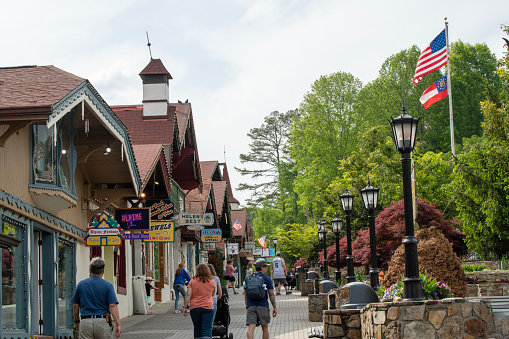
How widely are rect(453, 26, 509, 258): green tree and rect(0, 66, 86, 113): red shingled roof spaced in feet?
56.0

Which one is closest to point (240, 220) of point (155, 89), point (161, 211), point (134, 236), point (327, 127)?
point (327, 127)

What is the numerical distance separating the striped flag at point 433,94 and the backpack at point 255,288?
76.8 feet

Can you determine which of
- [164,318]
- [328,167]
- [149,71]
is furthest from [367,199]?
[328,167]

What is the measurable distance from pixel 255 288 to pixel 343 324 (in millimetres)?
1646

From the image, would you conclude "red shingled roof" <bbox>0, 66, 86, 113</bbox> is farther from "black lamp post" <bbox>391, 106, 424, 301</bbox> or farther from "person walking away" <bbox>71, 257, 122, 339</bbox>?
"black lamp post" <bbox>391, 106, 424, 301</bbox>

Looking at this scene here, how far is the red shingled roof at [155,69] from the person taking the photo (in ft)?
100

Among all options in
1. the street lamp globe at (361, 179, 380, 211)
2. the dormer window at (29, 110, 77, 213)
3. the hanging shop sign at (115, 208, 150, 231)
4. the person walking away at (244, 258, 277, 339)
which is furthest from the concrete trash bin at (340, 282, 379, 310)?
the hanging shop sign at (115, 208, 150, 231)

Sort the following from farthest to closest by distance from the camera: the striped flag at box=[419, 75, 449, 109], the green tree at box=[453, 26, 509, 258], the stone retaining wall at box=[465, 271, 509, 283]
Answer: the striped flag at box=[419, 75, 449, 109] < the green tree at box=[453, 26, 509, 258] < the stone retaining wall at box=[465, 271, 509, 283]

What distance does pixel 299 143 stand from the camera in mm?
57312

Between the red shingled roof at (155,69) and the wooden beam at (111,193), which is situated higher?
the red shingled roof at (155,69)

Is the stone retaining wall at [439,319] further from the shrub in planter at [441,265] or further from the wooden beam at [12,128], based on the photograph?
the wooden beam at [12,128]

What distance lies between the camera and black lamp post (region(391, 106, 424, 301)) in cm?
973

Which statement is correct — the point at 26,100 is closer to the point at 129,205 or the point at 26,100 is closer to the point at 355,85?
the point at 129,205

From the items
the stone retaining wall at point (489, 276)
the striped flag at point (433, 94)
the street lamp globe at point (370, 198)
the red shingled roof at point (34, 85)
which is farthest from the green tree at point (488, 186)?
the red shingled roof at point (34, 85)
